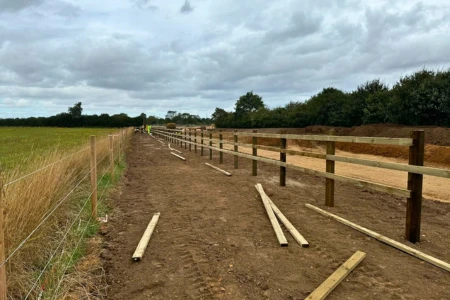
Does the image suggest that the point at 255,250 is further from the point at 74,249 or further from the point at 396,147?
the point at 396,147

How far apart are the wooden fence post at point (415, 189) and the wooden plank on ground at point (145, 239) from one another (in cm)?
320

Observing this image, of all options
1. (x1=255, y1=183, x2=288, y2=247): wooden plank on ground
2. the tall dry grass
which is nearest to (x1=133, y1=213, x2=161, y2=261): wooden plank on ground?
the tall dry grass

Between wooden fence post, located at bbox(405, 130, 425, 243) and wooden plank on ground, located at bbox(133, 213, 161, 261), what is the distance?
126 inches

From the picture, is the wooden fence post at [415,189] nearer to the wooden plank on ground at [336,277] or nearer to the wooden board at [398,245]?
the wooden board at [398,245]

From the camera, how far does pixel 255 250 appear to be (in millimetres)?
3896

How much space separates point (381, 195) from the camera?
6.98 metres

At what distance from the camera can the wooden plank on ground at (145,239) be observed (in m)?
3.68

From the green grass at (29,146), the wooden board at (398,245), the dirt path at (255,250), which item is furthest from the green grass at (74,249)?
the wooden board at (398,245)

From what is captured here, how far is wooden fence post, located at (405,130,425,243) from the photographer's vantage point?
13.3 feet

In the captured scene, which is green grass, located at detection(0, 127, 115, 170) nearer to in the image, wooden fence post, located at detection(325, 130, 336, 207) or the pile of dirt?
wooden fence post, located at detection(325, 130, 336, 207)

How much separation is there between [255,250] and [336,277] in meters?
1.03

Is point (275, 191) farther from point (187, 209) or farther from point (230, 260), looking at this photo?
point (230, 260)

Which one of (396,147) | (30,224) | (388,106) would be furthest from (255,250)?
(388,106)

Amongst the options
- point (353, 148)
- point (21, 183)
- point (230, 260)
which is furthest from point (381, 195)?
point (353, 148)
